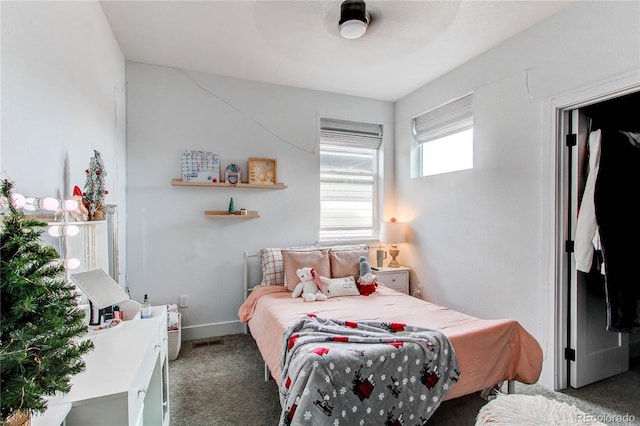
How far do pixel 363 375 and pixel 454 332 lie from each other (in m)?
0.69

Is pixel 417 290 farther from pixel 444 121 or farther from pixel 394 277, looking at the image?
pixel 444 121

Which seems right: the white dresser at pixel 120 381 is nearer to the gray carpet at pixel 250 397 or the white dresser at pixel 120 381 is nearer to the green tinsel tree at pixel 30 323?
the green tinsel tree at pixel 30 323

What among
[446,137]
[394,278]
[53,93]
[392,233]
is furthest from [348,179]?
[53,93]

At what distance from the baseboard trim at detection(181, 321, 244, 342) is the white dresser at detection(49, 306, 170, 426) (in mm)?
1599

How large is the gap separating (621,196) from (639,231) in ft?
0.99

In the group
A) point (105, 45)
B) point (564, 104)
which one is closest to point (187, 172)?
point (105, 45)

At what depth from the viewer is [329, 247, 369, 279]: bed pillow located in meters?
3.14

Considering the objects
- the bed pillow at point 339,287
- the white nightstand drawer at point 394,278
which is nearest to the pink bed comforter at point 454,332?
the bed pillow at point 339,287

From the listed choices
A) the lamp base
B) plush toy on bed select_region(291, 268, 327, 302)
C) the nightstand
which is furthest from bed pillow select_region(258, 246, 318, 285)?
the lamp base

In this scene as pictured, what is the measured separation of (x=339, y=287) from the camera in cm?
292

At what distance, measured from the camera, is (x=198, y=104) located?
10.7ft

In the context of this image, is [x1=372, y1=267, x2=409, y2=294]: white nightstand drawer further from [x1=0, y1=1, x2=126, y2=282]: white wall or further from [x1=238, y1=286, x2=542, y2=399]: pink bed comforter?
[x1=0, y1=1, x2=126, y2=282]: white wall

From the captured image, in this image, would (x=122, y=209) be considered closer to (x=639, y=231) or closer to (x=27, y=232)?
(x=27, y=232)

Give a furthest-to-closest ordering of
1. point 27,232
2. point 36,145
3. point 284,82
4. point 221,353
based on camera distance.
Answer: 1. point 284,82
2. point 221,353
3. point 36,145
4. point 27,232
